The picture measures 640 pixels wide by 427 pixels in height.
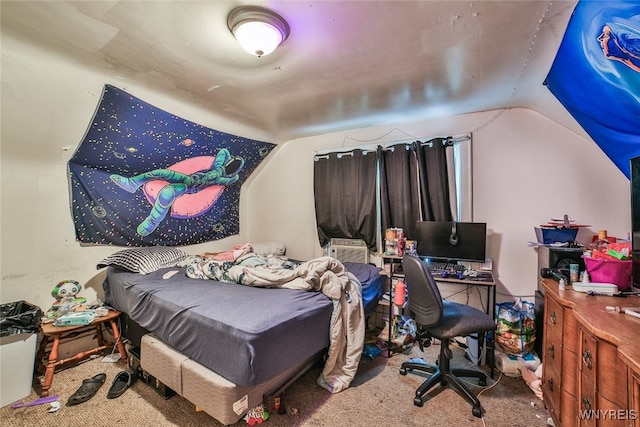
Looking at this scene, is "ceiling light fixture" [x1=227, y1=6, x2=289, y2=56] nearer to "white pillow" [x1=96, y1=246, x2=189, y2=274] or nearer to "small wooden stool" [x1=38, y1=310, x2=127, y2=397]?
"white pillow" [x1=96, y1=246, x2=189, y2=274]

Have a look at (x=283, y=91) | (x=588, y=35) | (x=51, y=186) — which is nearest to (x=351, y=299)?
(x=283, y=91)

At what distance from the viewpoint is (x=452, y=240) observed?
2705mm

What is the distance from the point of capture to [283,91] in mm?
2416

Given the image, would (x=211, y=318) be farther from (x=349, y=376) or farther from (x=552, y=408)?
(x=552, y=408)

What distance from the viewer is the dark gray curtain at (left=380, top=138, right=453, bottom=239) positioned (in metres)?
2.96

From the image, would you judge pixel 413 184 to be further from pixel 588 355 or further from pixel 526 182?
pixel 588 355

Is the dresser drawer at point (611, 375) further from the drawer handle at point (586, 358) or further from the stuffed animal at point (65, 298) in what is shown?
the stuffed animal at point (65, 298)

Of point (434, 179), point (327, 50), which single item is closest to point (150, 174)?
point (327, 50)

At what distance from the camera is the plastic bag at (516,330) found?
2.24 meters

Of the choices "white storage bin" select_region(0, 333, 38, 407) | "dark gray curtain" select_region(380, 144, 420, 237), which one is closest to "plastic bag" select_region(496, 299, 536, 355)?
"dark gray curtain" select_region(380, 144, 420, 237)

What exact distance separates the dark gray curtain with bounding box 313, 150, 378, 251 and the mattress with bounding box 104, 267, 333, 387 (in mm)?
1602

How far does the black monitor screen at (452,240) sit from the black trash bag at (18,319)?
3296 millimetres

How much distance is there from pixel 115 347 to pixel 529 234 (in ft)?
13.4

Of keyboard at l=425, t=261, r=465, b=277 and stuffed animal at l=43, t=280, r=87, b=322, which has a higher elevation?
keyboard at l=425, t=261, r=465, b=277
